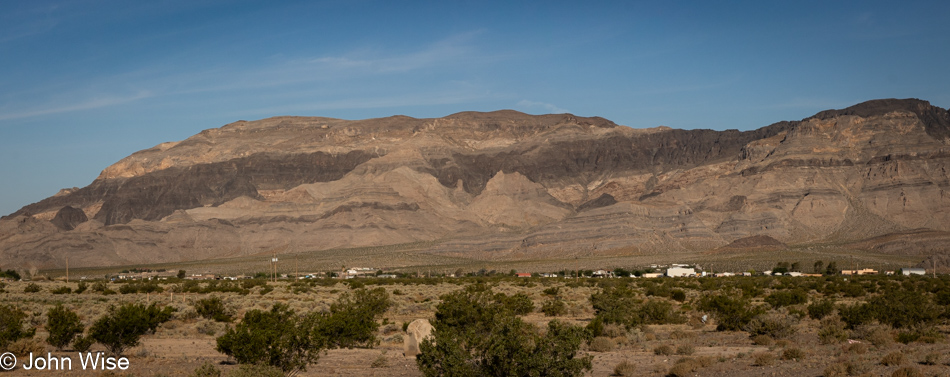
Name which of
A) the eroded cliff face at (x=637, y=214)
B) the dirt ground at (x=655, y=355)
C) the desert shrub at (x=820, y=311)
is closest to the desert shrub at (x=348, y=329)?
the dirt ground at (x=655, y=355)

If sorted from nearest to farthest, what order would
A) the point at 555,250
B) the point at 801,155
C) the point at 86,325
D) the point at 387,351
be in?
1. the point at 387,351
2. the point at 86,325
3. the point at 555,250
4. the point at 801,155

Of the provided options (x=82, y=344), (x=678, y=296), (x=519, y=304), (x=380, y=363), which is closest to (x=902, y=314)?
(x=519, y=304)

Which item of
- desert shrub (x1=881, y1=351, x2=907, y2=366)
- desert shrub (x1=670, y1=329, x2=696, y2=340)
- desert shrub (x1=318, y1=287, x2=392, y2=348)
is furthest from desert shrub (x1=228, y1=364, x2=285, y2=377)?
desert shrub (x1=670, y1=329, x2=696, y2=340)

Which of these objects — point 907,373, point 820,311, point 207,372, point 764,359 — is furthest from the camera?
point 820,311

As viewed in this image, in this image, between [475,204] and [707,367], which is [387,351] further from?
[475,204]

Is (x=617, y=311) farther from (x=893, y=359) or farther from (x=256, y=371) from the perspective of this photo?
(x=256, y=371)

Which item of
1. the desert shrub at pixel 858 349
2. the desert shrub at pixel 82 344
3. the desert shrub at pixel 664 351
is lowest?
the desert shrub at pixel 664 351

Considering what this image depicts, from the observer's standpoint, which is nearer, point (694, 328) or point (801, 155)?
point (694, 328)

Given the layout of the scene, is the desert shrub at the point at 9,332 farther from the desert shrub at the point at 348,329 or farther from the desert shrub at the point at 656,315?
the desert shrub at the point at 656,315

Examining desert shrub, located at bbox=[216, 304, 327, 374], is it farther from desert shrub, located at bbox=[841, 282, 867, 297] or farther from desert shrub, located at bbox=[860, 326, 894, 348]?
desert shrub, located at bbox=[841, 282, 867, 297]

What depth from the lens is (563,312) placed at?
132 feet

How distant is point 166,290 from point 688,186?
14629 centimetres

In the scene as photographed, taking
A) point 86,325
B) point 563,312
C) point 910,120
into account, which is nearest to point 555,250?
point 910,120

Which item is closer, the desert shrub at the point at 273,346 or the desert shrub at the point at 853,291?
the desert shrub at the point at 273,346
